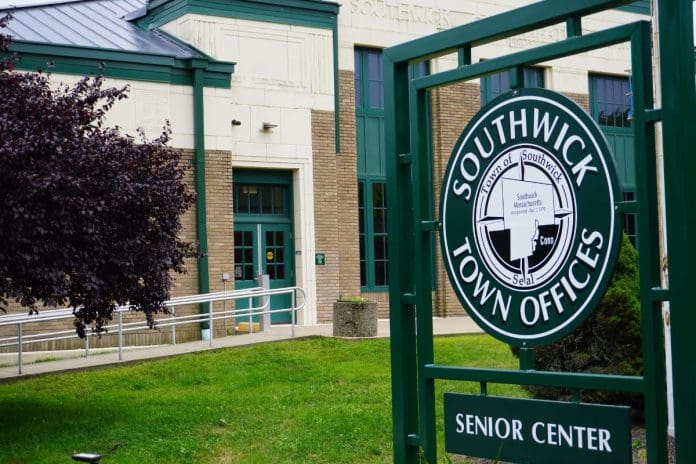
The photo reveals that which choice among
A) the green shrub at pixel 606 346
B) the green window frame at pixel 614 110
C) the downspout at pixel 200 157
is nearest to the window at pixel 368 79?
the downspout at pixel 200 157

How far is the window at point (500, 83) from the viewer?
2535 centimetres

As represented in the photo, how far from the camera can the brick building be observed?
19.8 metres

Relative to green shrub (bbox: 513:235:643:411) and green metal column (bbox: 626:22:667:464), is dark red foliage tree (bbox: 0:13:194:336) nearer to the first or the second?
green shrub (bbox: 513:235:643:411)

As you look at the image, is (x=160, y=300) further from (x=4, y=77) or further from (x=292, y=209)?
Answer: (x=292, y=209)

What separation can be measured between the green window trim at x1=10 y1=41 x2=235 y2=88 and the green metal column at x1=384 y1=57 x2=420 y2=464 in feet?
45.5

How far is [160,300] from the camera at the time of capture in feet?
36.8

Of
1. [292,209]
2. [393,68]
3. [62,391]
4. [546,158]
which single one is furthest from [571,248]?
[292,209]

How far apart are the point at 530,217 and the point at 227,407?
7640 mm

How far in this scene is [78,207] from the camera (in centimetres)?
984

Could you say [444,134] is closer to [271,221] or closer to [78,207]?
[271,221]

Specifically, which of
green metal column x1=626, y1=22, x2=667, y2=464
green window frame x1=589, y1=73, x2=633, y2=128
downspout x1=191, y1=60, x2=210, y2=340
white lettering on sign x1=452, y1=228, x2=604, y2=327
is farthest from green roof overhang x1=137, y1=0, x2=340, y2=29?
green metal column x1=626, y1=22, x2=667, y2=464

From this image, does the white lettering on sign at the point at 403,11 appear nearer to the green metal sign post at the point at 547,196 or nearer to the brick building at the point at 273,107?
the brick building at the point at 273,107

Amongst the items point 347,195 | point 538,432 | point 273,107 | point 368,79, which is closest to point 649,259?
point 538,432

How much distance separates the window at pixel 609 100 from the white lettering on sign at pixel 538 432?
2443cm
